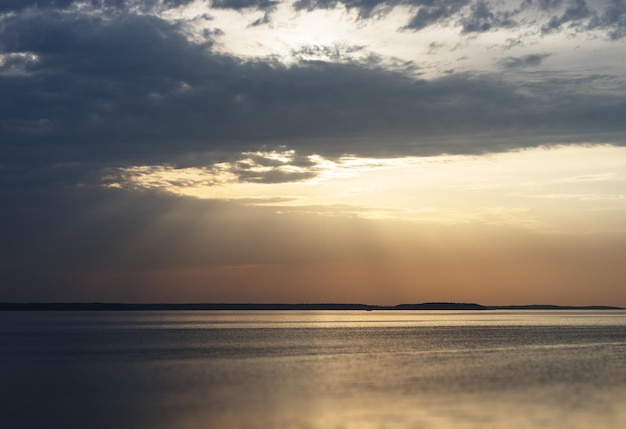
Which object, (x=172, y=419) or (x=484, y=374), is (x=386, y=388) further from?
(x=172, y=419)

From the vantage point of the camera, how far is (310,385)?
45188 millimetres

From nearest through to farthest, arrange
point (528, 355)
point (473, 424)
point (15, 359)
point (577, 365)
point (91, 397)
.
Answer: point (473, 424)
point (91, 397)
point (577, 365)
point (15, 359)
point (528, 355)

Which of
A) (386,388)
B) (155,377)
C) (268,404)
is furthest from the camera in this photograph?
(155,377)

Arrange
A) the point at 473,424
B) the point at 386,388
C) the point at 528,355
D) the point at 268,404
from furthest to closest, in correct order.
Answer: the point at 528,355 < the point at 386,388 < the point at 268,404 < the point at 473,424

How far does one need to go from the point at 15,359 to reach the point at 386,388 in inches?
1339

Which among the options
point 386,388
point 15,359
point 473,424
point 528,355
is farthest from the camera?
point 528,355

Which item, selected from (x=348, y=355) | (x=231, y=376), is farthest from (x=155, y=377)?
(x=348, y=355)

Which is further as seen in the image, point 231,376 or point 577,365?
point 577,365

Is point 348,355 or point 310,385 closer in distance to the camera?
point 310,385

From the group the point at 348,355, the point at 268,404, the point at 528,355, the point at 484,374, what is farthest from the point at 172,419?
the point at 528,355

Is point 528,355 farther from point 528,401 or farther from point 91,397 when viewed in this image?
point 91,397

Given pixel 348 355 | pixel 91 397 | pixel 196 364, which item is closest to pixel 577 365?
pixel 348 355

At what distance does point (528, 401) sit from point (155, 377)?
2305 centimetres

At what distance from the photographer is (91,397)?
39969 mm
